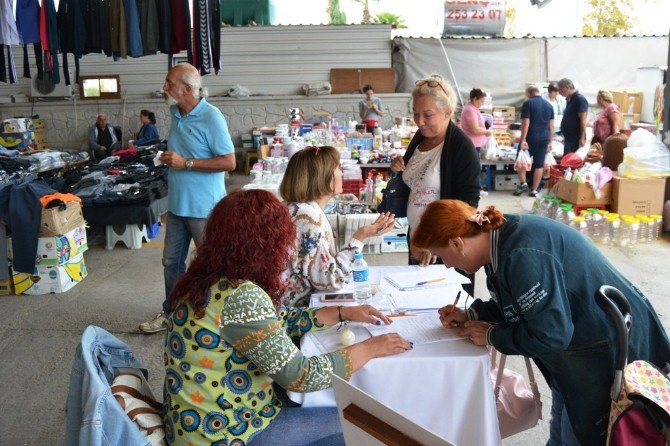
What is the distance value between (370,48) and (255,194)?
12.2 metres

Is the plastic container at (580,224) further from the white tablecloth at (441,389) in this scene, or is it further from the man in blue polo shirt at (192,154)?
the white tablecloth at (441,389)

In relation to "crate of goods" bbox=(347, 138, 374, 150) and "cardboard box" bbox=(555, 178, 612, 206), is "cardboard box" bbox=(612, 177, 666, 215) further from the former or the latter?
"crate of goods" bbox=(347, 138, 374, 150)

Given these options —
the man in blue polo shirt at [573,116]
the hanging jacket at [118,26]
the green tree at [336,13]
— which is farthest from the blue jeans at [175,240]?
the green tree at [336,13]

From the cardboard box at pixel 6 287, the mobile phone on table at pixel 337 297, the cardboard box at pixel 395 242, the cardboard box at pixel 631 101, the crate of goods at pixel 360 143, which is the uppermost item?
the cardboard box at pixel 631 101

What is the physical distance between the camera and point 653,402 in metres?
1.66

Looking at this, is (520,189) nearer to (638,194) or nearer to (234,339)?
(638,194)

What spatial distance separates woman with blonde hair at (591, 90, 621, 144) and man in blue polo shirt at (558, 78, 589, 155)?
0.89 ft

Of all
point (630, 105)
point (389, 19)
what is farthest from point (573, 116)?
point (389, 19)

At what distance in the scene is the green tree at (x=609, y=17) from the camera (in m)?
16.2

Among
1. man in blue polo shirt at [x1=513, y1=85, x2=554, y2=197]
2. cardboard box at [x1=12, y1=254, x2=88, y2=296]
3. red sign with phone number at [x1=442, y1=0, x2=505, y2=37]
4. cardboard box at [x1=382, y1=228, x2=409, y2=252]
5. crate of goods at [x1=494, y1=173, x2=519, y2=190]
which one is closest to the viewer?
cardboard box at [x1=12, y1=254, x2=88, y2=296]

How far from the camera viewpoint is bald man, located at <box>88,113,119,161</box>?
39.7 feet

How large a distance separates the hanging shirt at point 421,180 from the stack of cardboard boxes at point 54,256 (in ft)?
10.3

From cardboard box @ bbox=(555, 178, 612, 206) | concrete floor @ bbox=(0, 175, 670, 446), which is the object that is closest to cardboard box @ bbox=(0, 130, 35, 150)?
concrete floor @ bbox=(0, 175, 670, 446)

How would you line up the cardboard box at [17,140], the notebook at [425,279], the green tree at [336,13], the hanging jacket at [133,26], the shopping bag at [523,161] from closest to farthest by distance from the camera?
the notebook at [425,279] → the hanging jacket at [133,26] → the shopping bag at [523,161] → the cardboard box at [17,140] → the green tree at [336,13]
